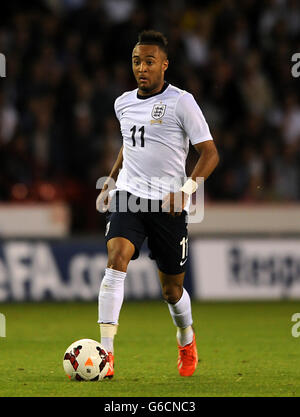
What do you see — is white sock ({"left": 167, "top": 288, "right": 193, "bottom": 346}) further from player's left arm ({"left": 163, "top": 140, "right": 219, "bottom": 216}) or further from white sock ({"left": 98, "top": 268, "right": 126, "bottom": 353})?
player's left arm ({"left": 163, "top": 140, "right": 219, "bottom": 216})

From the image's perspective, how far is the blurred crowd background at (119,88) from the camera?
13.5 metres

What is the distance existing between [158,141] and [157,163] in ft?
0.48

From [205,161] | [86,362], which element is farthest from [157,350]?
[205,161]

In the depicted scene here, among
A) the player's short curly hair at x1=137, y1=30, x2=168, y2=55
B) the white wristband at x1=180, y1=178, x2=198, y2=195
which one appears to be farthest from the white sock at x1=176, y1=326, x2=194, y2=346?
the player's short curly hair at x1=137, y1=30, x2=168, y2=55

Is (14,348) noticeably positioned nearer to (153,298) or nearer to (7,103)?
(153,298)

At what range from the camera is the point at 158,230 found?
22.0 ft

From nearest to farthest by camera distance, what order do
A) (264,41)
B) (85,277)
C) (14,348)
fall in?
(14,348)
(85,277)
(264,41)

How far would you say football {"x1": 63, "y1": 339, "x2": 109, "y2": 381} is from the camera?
638 centimetres

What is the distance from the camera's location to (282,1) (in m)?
16.2

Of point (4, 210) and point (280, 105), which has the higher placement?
point (280, 105)

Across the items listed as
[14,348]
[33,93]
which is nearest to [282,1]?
[33,93]

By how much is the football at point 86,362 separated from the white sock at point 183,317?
0.70m

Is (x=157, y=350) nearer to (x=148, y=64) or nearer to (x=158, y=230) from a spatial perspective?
(x=158, y=230)
